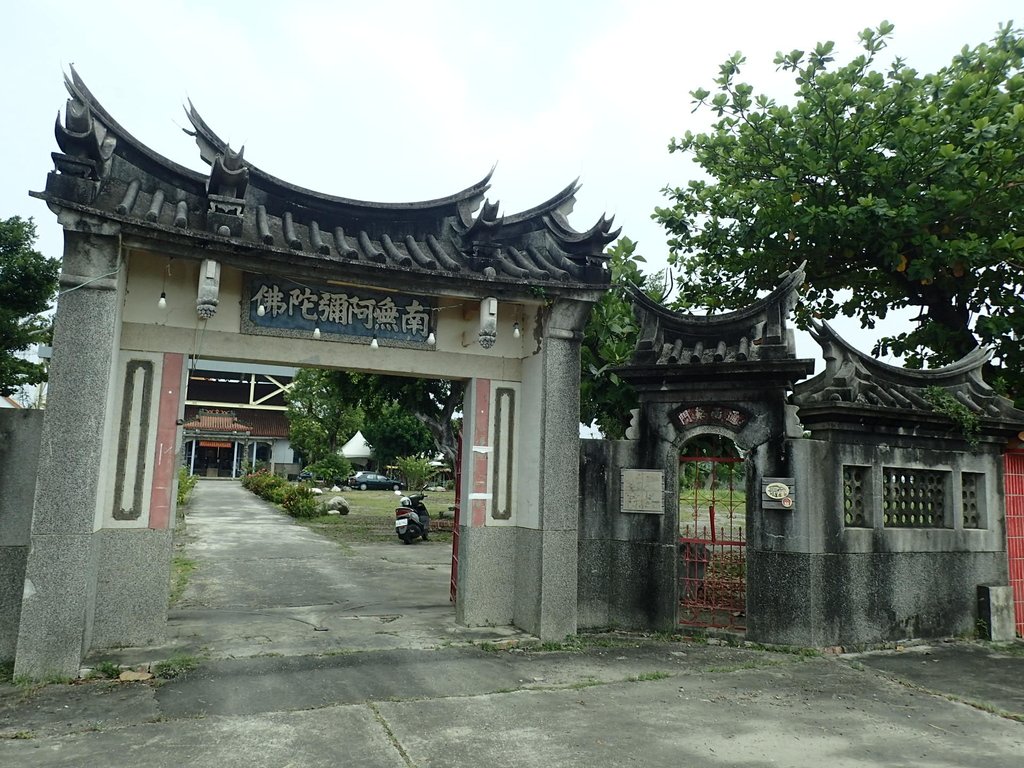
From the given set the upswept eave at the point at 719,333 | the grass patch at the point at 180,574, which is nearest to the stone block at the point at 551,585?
the upswept eave at the point at 719,333

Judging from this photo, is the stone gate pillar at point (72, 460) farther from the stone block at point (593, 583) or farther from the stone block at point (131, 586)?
the stone block at point (593, 583)

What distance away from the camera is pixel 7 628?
20.5ft

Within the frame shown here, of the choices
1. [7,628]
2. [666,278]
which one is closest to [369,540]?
[666,278]

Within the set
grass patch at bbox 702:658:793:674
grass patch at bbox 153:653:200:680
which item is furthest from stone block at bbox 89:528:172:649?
grass patch at bbox 702:658:793:674

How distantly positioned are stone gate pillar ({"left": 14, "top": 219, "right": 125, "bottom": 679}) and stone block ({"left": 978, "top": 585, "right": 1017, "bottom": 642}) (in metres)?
9.82

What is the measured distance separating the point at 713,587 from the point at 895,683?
7.39 feet

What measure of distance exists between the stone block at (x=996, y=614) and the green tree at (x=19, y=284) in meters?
18.7

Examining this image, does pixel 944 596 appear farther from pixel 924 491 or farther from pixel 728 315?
pixel 728 315

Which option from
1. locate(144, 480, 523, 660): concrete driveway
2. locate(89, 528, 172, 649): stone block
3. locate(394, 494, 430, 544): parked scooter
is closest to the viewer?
locate(89, 528, 172, 649): stone block

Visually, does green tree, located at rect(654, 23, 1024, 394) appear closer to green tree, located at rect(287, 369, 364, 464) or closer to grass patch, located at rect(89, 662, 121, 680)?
grass patch, located at rect(89, 662, 121, 680)

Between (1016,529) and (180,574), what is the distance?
12.6m

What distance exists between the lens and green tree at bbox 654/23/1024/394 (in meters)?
9.43

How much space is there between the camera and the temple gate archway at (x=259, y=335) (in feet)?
20.0

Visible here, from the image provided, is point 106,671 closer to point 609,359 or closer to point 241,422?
point 609,359
